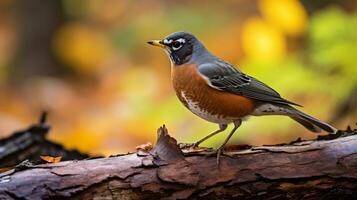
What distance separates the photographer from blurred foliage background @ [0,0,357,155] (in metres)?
6.34

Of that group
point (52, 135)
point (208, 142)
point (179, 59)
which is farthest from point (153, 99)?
point (179, 59)

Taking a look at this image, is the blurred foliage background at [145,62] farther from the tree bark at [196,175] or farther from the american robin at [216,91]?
the tree bark at [196,175]

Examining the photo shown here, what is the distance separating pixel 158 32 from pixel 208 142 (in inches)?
203

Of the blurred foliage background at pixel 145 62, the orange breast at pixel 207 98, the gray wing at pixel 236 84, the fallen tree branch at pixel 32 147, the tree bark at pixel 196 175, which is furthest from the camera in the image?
the blurred foliage background at pixel 145 62

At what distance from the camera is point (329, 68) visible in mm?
6383

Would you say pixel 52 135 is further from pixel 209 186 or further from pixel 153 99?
pixel 209 186

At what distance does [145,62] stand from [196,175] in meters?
7.90

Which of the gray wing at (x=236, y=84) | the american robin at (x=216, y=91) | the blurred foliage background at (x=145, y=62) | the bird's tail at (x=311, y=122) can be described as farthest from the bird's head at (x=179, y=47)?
the blurred foliage background at (x=145, y=62)

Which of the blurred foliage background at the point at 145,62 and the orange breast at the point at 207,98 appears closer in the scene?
the orange breast at the point at 207,98

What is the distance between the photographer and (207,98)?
457 cm

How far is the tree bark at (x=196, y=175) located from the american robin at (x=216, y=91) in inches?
18.8

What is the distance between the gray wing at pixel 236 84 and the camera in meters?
4.70

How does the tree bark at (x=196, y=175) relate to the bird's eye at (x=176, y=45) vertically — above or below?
below

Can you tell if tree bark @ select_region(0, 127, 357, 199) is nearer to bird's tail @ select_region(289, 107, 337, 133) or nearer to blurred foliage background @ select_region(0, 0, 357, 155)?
bird's tail @ select_region(289, 107, 337, 133)
